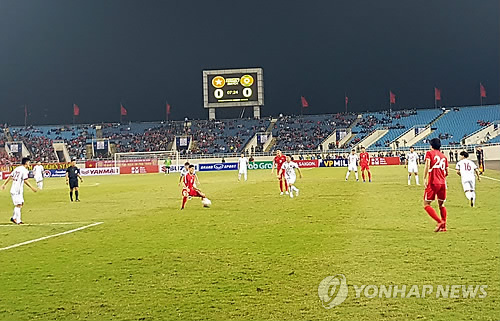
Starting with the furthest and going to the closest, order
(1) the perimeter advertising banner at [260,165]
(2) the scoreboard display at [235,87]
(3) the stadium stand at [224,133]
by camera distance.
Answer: (3) the stadium stand at [224,133]
(2) the scoreboard display at [235,87]
(1) the perimeter advertising banner at [260,165]

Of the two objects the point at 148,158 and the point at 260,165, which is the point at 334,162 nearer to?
the point at 260,165

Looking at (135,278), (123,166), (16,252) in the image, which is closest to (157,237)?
(16,252)

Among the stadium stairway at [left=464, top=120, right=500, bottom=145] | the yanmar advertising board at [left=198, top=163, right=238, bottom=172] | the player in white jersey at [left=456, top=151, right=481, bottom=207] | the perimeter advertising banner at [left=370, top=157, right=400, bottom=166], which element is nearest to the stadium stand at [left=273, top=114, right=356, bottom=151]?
the yanmar advertising board at [left=198, top=163, right=238, bottom=172]

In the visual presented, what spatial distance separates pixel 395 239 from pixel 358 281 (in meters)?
3.96

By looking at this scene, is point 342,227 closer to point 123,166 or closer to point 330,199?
point 330,199

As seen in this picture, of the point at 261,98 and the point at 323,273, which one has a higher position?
the point at 261,98

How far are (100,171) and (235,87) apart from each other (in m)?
21.1

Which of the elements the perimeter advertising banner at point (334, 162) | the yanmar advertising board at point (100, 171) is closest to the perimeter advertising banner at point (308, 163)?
the perimeter advertising banner at point (334, 162)

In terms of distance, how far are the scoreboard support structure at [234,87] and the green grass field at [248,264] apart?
54418 mm

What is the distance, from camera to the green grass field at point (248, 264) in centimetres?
671

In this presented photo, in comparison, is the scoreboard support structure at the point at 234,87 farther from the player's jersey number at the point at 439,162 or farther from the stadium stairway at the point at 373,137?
the player's jersey number at the point at 439,162

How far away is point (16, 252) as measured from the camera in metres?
11.8

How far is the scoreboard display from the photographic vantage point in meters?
71.2

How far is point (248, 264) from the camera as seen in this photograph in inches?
372
